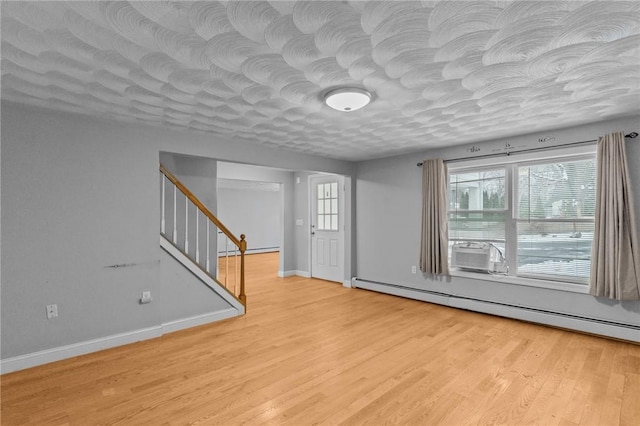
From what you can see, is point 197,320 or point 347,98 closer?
point 347,98

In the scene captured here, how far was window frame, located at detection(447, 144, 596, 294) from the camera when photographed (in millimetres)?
3805

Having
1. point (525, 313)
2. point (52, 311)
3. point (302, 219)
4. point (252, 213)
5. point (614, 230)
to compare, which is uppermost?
point (252, 213)

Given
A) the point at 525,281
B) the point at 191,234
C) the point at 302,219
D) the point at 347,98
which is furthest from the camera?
the point at 302,219

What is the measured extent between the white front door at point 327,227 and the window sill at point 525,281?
2.42 metres

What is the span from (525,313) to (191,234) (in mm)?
4753

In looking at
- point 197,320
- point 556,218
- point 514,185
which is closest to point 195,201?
point 197,320

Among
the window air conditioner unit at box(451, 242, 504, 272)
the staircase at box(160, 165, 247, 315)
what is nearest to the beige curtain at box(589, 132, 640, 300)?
the window air conditioner unit at box(451, 242, 504, 272)

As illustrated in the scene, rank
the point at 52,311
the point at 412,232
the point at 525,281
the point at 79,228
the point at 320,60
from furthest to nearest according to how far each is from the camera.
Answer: the point at 412,232 → the point at 525,281 → the point at 79,228 → the point at 52,311 → the point at 320,60

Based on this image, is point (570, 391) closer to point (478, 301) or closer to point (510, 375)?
point (510, 375)

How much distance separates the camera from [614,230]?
340cm

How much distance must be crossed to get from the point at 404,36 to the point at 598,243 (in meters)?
3.36

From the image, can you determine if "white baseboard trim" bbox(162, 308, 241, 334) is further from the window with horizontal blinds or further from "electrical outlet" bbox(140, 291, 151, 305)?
the window with horizontal blinds

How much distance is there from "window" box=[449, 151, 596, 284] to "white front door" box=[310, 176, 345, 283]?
232 cm

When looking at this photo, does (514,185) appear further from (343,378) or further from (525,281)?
(343,378)
